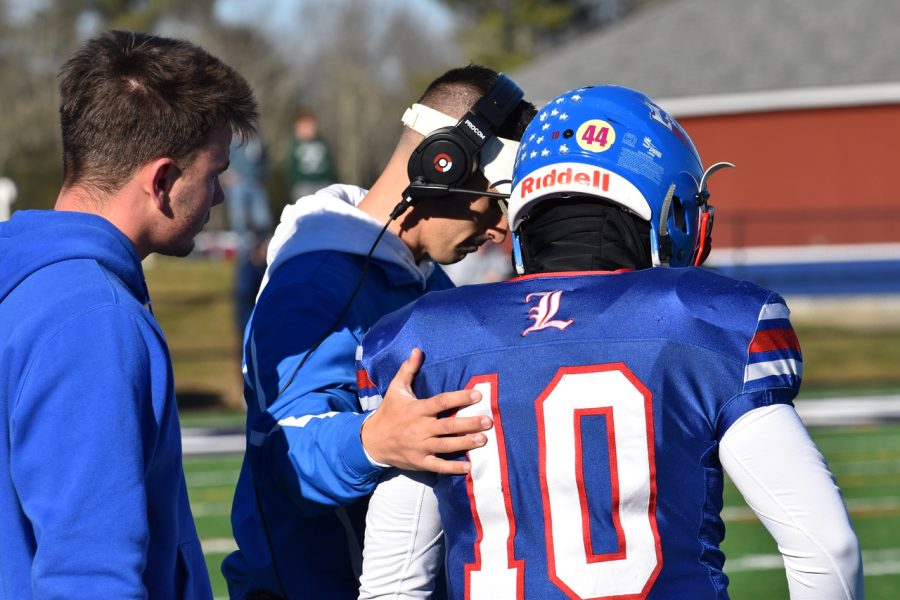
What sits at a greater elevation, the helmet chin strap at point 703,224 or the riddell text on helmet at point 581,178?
the riddell text on helmet at point 581,178

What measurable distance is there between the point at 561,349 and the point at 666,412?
0.69 feet

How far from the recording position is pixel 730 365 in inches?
80.1

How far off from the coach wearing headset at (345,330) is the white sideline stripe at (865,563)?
3984 millimetres

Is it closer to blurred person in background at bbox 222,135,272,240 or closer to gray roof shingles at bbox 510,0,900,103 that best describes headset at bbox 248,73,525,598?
blurred person in background at bbox 222,135,272,240

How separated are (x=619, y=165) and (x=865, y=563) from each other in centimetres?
513

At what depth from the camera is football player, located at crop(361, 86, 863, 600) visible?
6.68 ft

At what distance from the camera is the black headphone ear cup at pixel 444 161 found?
3055mm

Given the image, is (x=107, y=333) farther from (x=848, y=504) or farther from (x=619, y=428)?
(x=848, y=504)

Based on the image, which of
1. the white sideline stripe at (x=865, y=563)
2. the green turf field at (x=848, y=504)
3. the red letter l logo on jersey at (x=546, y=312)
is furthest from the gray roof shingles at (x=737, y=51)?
the red letter l logo on jersey at (x=546, y=312)

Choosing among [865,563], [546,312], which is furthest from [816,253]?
[546,312]

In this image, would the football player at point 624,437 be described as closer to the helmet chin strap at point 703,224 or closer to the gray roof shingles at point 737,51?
the helmet chin strap at point 703,224

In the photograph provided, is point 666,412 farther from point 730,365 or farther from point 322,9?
point 322,9

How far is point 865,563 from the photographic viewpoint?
22.0 ft

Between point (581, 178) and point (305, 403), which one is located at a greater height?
point (581, 178)
